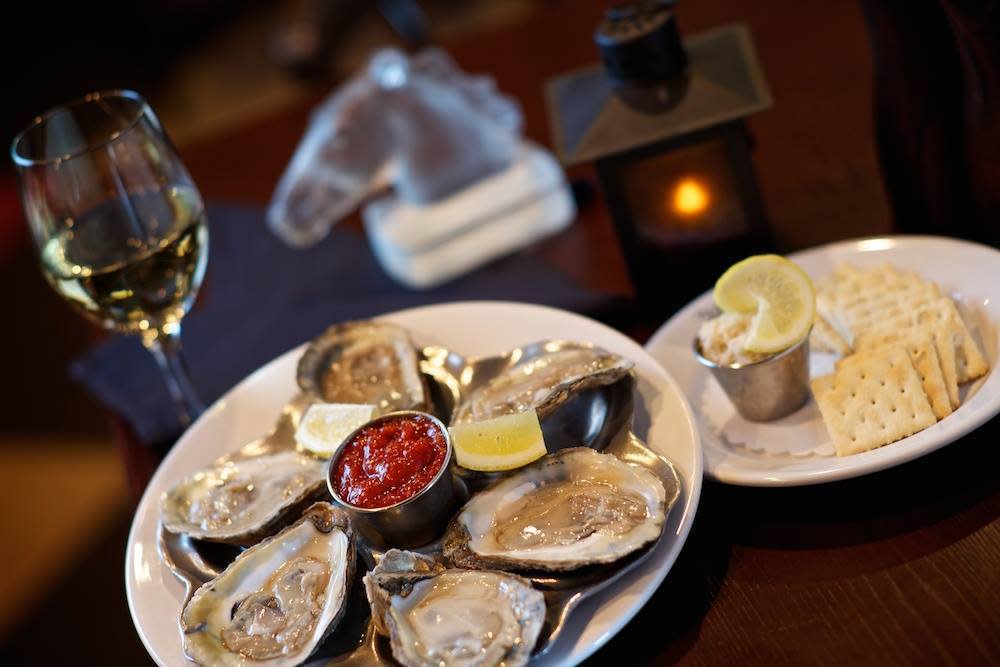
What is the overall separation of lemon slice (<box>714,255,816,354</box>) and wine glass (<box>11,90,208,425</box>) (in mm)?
763

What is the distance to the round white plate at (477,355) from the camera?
0.97m

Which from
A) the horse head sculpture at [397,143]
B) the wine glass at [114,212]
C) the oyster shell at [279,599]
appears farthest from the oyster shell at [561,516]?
the horse head sculpture at [397,143]

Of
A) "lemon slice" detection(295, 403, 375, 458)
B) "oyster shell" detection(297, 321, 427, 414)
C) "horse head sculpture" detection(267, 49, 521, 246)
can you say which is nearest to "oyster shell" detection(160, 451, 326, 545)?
"lemon slice" detection(295, 403, 375, 458)

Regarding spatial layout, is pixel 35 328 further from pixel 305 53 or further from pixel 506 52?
pixel 506 52

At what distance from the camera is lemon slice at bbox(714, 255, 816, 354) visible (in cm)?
113

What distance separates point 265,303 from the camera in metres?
1.90

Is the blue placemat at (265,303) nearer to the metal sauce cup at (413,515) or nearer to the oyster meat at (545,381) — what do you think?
the oyster meat at (545,381)

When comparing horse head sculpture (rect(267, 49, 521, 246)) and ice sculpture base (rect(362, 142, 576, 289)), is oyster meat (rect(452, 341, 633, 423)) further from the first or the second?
horse head sculpture (rect(267, 49, 521, 246))

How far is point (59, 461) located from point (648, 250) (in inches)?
111

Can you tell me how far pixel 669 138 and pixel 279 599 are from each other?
2.61 feet

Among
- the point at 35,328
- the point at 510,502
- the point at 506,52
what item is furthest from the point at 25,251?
the point at 510,502

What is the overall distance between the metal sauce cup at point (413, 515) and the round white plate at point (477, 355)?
0.21 m

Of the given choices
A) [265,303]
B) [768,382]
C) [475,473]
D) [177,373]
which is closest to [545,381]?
[475,473]

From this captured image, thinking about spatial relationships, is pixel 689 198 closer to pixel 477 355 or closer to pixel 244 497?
pixel 477 355
